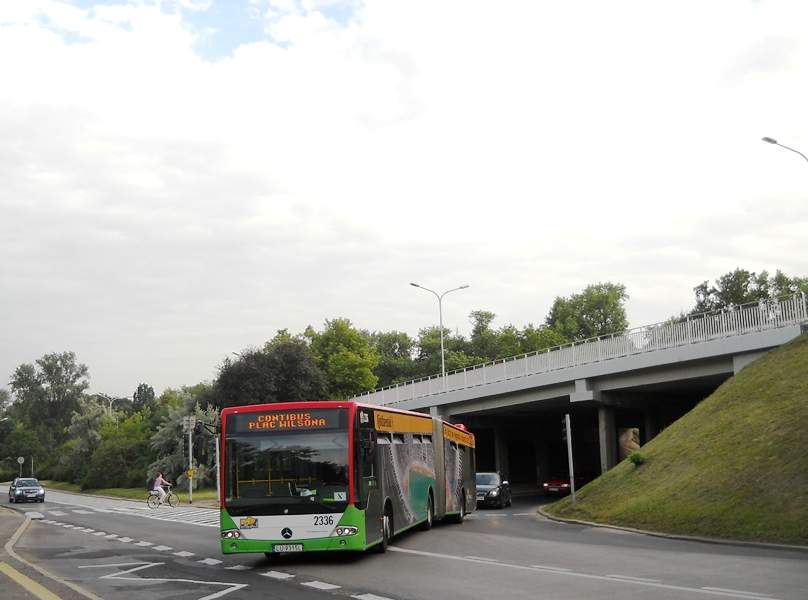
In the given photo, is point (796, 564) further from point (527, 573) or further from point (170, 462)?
point (170, 462)

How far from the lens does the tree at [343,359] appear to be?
85188 millimetres

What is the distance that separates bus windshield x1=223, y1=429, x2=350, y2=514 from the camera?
14.8m

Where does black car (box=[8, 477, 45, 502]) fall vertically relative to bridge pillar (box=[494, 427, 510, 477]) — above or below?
below

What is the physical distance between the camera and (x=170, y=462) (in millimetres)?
54750

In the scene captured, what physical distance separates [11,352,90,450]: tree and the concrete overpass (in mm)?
76305

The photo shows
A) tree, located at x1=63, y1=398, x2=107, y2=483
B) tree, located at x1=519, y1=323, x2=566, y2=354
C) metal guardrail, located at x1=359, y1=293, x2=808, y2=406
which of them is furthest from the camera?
tree, located at x1=519, y1=323, x2=566, y2=354

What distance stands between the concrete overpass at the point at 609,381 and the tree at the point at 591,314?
46.1 metres

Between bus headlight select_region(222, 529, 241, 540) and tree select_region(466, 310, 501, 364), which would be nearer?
bus headlight select_region(222, 529, 241, 540)

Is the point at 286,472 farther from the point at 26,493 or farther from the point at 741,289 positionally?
the point at 741,289

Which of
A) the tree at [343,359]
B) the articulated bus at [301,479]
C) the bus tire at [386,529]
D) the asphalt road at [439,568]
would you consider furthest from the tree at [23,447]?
the articulated bus at [301,479]

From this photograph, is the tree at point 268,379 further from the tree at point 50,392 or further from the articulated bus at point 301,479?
the tree at point 50,392

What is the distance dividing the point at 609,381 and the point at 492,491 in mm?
9017

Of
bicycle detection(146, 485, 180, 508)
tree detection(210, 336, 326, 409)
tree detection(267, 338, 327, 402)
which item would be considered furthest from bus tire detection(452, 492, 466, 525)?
Result: tree detection(267, 338, 327, 402)

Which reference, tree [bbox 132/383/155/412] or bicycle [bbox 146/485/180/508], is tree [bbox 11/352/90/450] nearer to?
tree [bbox 132/383/155/412]
